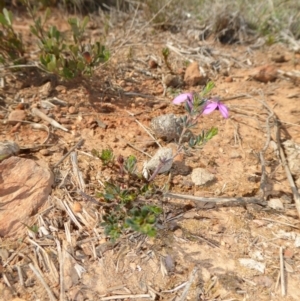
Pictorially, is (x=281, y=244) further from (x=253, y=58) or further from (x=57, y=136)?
(x=253, y=58)

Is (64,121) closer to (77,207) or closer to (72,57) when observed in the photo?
(72,57)

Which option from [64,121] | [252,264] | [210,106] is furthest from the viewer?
[64,121]

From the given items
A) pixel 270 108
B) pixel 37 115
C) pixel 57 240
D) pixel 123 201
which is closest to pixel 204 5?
pixel 270 108

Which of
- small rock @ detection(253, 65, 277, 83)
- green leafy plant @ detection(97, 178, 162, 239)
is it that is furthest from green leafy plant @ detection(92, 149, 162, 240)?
small rock @ detection(253, 65, 277, 83)

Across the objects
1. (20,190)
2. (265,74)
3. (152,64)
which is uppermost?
(152,64)

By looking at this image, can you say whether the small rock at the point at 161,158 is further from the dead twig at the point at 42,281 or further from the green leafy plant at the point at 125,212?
the dead twig at the point at 42,281

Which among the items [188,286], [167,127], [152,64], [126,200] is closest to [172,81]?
[152,64]
